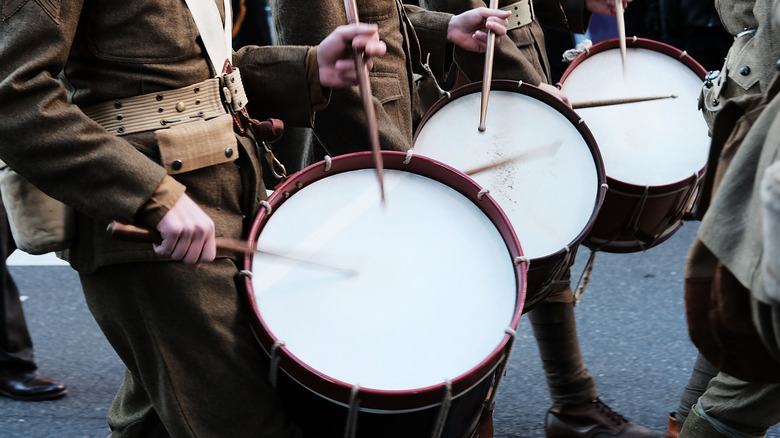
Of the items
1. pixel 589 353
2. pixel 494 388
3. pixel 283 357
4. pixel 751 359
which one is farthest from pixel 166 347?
pixel 589 353

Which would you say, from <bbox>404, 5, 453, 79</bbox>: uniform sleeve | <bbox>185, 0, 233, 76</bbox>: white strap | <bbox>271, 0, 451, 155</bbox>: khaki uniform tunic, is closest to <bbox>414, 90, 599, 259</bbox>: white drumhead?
<bbox>271, 0, 451, 155</bbox>: khaki uniform tunic

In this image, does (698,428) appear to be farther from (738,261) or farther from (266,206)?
(266,206)

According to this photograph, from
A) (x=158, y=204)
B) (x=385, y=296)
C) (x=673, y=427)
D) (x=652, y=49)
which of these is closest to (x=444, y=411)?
(x=385, y=296)

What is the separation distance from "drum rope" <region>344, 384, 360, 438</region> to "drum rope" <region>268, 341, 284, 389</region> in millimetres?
155

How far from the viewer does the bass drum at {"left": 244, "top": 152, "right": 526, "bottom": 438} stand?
1660mm

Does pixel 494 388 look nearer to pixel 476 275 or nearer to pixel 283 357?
pixel 476 275

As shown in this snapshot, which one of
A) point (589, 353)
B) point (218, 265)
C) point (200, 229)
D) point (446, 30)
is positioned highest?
point (446, 30)

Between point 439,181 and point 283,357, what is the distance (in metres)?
0.51

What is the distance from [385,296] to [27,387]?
2.06 metres

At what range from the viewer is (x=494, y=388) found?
6.06 ft

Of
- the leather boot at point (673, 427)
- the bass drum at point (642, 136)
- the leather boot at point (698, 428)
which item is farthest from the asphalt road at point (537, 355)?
the leather boot at point (698, 428)

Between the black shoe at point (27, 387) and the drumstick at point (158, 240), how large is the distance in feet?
6.14

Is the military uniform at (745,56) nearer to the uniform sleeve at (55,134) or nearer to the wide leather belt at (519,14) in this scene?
the wide leather belt at (519,14)

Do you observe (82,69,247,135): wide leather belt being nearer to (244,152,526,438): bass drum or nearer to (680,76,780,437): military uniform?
(244,152,526,438): bass drum
